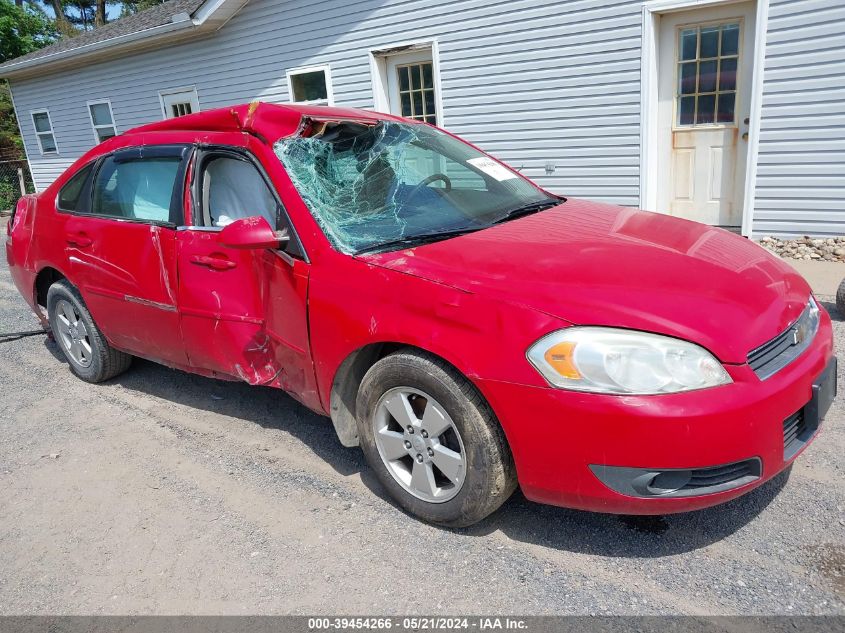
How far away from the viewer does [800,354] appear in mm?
2375

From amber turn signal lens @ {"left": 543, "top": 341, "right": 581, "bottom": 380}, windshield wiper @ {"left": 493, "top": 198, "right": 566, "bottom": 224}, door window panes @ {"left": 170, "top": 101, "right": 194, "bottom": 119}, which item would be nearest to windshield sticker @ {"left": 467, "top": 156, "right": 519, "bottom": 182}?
windshield wiper @ {"left": 493, "top": 198, "right": 566, "bottom": 224}

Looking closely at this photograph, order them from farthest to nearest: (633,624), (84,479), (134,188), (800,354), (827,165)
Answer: (827,165) < (134,188) < (84,479) < (800,354) < (633,624)

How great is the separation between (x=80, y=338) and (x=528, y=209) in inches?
125

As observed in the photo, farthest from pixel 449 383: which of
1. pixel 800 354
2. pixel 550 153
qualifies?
pixel 550 153

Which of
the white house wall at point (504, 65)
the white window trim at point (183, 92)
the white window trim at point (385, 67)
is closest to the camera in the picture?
the white house wall at point (504, 65)

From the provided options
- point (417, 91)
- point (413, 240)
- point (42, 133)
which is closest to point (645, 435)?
point (413, 240)

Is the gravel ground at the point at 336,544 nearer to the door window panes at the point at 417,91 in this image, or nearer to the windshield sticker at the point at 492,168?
the windshield sticker at the point at 492,168

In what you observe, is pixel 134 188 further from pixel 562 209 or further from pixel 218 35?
pixel 218 35

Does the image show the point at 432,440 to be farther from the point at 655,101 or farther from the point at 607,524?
the point at 655,101

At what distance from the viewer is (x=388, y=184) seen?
126 inches

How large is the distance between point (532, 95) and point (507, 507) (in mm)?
6661

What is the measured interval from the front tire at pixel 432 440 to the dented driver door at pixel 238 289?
482mm

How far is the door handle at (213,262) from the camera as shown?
3.25 metres

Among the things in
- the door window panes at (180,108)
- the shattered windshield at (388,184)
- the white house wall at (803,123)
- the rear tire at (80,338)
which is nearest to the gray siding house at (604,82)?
the white house wall at (803,123)
